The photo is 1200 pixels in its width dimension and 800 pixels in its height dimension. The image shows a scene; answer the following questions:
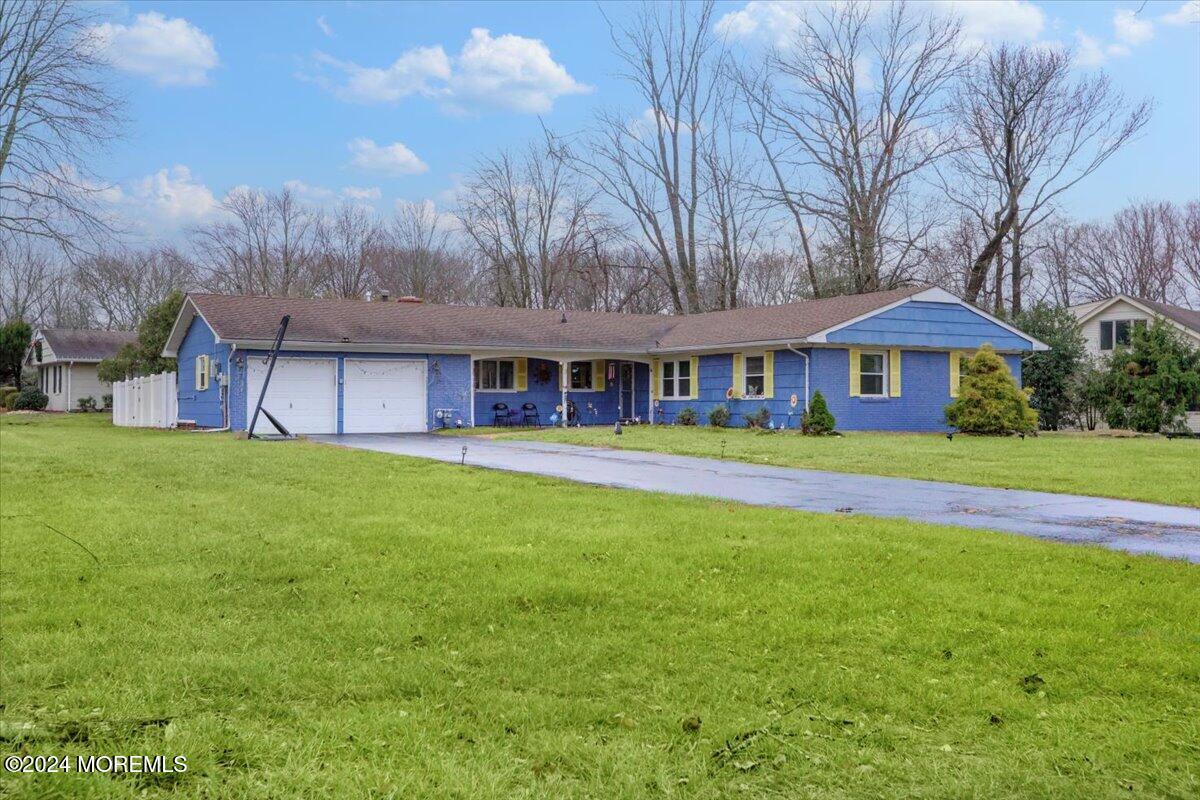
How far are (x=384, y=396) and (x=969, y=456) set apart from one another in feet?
52.7

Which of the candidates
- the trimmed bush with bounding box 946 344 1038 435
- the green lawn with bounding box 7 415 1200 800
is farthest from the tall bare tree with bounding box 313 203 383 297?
the green lawn with bounding box 7 415 1200 800

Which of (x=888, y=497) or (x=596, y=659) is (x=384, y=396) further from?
(x=596, y=659)

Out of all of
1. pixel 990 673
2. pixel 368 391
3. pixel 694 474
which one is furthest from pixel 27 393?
pixel 990 673

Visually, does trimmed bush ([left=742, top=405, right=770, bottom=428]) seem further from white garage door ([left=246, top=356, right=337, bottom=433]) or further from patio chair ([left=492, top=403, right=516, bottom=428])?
white garage door ([left=246, top=356, right=337, bottom=433])

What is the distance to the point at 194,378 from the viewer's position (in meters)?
27.0

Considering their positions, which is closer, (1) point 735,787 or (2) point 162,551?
(1) point 735,787

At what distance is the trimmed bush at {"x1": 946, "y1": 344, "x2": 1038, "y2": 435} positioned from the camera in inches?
920

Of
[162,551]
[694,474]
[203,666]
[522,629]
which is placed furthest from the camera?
[694,474]

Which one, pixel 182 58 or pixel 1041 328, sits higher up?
pixel 182 58

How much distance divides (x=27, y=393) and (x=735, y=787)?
166 ft

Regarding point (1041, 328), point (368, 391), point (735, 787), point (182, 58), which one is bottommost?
point (735, 787)

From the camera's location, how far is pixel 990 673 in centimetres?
434

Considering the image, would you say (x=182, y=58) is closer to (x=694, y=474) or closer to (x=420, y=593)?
(x=694, y=474)

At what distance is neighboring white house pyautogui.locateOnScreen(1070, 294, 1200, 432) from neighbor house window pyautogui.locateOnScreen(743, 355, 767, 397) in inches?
A: 693
